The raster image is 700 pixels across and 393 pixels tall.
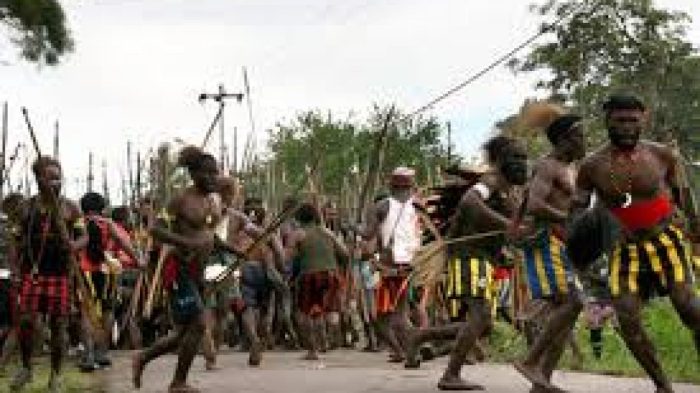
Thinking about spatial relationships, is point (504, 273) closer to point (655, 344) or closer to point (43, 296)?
point (655, 344)

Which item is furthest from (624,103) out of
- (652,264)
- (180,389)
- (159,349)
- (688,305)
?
(159,349)

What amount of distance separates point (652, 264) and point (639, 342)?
0.41 meters

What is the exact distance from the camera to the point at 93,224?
42.9 ft

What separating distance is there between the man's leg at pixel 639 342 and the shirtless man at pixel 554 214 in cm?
74

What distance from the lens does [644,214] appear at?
7.50 metres

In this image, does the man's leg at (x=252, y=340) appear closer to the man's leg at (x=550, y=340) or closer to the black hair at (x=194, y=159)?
the black hair at (x=194, y=159)

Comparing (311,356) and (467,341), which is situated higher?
(467,341)

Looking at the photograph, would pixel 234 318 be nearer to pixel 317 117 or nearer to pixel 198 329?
pixel 198 329

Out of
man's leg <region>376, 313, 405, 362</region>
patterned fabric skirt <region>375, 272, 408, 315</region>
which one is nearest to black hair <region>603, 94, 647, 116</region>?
patterned fabric skirt <region>375, 272, 408, 315</region>

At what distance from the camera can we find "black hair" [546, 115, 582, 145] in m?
8.48

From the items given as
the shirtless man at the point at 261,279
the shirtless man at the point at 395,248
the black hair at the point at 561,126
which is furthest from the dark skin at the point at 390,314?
the black hair at the point at 561,126

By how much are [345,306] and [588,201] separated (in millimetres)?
8559

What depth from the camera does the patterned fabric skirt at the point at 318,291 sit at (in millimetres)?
14531

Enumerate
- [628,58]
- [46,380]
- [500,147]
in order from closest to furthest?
[500,147]
[46,380]
[628,58]
